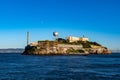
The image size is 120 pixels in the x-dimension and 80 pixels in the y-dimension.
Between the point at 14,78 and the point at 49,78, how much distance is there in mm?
7442

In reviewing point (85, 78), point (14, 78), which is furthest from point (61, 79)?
point (14, 78)

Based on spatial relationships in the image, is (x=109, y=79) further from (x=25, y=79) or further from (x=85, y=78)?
(x=25, y=79)

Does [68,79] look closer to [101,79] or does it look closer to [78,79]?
[78,79]

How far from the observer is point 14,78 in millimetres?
66562

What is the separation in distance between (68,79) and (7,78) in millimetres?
12960

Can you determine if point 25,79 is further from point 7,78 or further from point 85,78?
point 85,78

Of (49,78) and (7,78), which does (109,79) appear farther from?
(7,78)

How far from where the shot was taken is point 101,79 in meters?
66.8

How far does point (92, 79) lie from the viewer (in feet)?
218

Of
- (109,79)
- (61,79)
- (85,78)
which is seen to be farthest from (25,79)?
(109,79)

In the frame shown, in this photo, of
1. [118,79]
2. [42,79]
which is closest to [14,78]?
[42,79]

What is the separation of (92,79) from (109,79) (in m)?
3.71

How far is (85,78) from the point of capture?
68.1 metres

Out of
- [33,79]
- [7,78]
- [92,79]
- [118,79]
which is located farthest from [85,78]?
[7,78]
